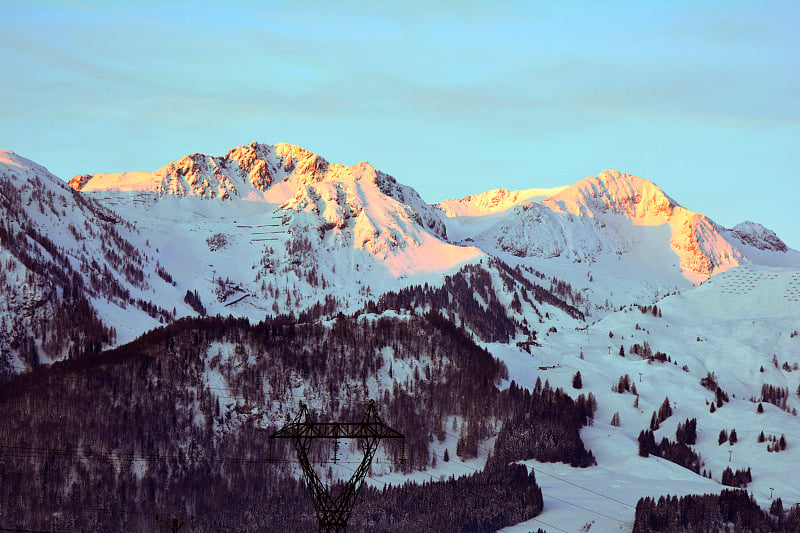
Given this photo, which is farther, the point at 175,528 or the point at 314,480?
the point at 175,528

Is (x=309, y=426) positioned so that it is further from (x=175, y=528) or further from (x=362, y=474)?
(x=175, y=528)

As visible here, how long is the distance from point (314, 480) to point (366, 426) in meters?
6.11

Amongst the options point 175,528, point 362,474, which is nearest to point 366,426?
point 362,474

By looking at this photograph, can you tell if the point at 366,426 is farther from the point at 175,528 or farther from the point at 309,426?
the point at 175,528

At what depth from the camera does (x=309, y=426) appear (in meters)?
113

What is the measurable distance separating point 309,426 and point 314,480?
502cm

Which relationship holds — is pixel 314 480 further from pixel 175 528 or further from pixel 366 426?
pixel 175 528

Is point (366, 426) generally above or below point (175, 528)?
above

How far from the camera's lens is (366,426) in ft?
384

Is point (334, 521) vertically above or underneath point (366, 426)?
underneath

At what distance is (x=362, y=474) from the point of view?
396 feet

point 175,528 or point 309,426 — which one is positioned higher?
point 309,426

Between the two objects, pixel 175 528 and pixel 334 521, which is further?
pixel 175 528

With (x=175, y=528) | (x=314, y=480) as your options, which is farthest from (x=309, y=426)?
(x=175, y=528)
